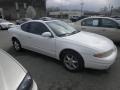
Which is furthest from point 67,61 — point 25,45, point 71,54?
point 25,45

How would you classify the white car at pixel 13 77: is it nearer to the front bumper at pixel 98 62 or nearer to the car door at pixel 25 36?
the front bumper at pixel 98 62

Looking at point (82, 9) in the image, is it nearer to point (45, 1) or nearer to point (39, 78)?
point (45, 1)

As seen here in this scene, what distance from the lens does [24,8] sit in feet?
165

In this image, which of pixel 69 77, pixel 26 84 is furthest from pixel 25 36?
pixel 26 84

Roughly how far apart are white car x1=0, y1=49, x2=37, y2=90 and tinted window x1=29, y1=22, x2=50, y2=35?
275 cm

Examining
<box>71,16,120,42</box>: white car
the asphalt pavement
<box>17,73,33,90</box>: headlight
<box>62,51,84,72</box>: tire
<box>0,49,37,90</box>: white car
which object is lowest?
the asphalt pavement

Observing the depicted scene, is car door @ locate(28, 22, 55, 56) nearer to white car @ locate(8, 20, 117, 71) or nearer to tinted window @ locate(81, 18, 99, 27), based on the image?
white car @ locate(8, 20, 117, 71)

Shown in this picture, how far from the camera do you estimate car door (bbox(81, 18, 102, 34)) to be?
7598mm

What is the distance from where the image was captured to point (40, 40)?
16.9ft

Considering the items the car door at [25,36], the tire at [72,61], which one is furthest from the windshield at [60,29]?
the car door at [25,36]

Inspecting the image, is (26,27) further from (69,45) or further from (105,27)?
(105,27)

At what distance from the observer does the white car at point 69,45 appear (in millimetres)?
3957

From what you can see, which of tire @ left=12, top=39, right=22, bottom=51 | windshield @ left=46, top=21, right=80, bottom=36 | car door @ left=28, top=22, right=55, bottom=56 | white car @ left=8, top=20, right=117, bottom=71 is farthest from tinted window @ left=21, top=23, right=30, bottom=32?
windshield @ left=46, top=21, right=80, bottom=36

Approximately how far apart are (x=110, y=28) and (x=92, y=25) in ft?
3.03
